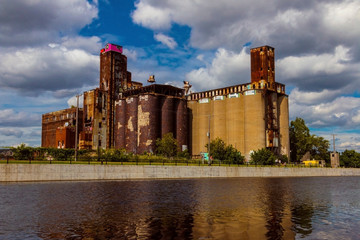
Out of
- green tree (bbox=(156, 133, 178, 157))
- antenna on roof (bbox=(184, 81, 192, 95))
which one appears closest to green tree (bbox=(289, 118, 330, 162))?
antenna on roof (bbox=(184, 81, 192, 95))

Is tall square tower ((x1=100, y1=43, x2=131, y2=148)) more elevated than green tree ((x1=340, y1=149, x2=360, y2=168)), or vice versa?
tall square tower ((x1=100, y1=43, x2=131, y2=148))

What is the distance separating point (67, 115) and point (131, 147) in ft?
100

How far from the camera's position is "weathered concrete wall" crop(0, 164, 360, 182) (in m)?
38.7

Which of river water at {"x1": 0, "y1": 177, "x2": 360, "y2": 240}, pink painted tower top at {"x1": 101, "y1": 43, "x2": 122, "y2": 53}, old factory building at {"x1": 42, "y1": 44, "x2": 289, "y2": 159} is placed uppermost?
pink painted tower top at {"x1": 101, "y1": 43, "x2": 122, "y2": 53}

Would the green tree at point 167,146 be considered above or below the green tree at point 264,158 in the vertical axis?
above

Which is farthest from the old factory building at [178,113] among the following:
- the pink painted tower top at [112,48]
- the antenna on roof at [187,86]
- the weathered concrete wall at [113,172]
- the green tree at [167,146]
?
the weathered concrete wall at [113,172]

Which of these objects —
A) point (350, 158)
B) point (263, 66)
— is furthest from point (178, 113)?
point (350, 158)

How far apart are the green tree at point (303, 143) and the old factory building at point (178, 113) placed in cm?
1739

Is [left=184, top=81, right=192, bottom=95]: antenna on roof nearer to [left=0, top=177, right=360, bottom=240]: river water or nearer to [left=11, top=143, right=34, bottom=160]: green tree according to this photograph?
[left=11, top=143, right=34, bottom=160]: green tree

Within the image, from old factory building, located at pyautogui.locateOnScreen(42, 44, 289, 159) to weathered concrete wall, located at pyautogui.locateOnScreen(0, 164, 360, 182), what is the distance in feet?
94.1

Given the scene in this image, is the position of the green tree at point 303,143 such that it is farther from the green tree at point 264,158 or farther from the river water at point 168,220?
the river water at point 168,220

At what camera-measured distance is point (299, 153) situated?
11844 cm

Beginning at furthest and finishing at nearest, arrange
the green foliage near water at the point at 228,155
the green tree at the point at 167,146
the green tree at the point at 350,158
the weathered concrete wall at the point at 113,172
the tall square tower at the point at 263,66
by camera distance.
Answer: the green tree at the point at 350,158, the tall square tower at the point at 263,66, the green tree at the point at 167,146, the green foliage near water at the point at 228,155, the weathered concrete wall at the point at 113,172

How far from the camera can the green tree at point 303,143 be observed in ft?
387
